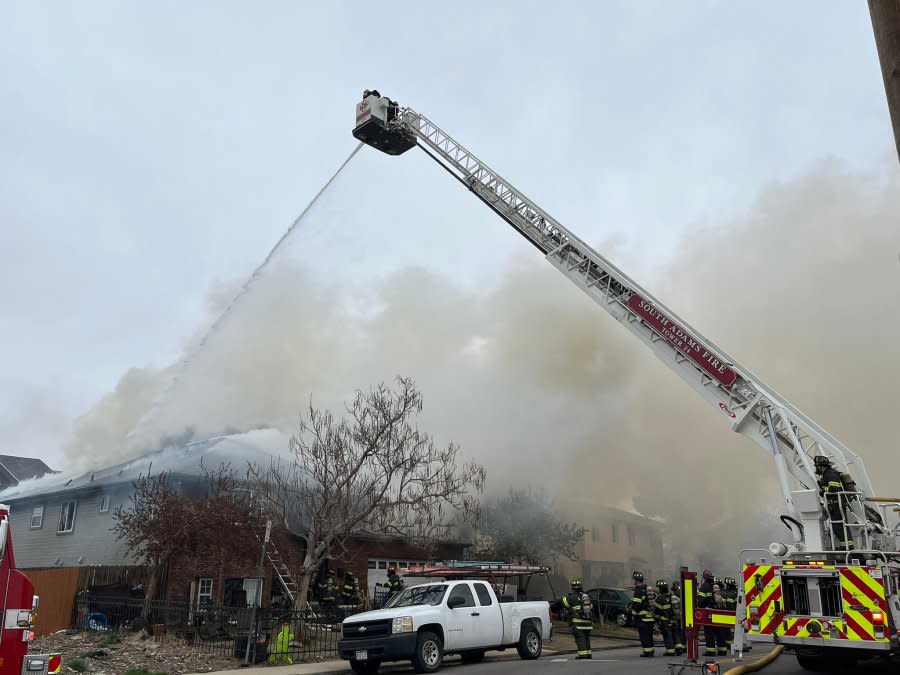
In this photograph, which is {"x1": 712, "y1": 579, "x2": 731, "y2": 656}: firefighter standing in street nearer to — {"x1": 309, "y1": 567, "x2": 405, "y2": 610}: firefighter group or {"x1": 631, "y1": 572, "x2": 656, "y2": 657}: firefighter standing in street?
{"x1": 631, "y1": 572, "x2": 656, "y2": 657}: firefighter standing in street

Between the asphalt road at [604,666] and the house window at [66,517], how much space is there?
1570 cm

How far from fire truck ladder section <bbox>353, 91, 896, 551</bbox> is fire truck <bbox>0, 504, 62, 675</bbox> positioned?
9.66 m

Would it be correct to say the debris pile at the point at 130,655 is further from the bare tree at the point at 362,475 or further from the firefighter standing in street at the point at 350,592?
the firefighter standing in street at the point at 350,592

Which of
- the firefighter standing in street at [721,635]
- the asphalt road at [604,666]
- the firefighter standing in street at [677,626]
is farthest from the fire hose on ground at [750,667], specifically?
the firefighter standing in street at [677,626]

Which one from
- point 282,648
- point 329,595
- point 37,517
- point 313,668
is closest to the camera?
point 313,668

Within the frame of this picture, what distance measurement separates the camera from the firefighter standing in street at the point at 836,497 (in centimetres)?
1073

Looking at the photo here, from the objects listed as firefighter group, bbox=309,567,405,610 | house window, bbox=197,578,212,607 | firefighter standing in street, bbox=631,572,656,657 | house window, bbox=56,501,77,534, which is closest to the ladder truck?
firefighter standing in street, bbox=631,572,656,657

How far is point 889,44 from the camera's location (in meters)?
3.83

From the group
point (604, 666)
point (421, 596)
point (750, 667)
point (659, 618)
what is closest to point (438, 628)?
point (421, 596)

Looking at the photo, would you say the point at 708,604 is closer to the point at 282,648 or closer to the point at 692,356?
the point at 692,356

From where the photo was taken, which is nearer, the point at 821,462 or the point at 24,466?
the point at 821,462

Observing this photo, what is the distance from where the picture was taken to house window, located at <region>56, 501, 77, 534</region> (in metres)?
25.1

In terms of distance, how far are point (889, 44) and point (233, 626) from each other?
16555 millimetres

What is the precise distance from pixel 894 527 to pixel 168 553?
16.4 metres
